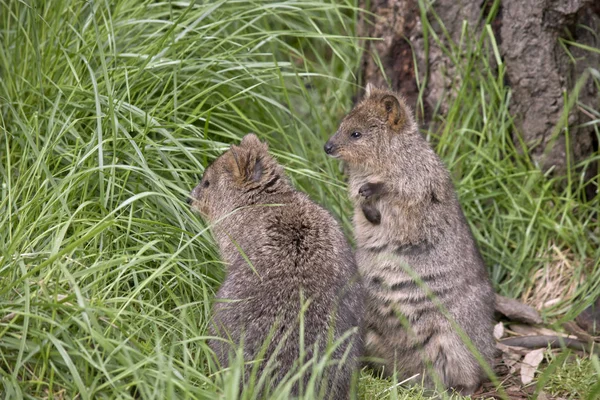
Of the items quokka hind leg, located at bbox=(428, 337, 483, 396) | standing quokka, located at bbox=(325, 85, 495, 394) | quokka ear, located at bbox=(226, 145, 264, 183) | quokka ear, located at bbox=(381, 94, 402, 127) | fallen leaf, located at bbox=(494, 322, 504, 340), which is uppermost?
quokka ear, located at bbox=(381, 94, 402, 127)

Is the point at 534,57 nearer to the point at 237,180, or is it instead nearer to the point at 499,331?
the point at 499,331

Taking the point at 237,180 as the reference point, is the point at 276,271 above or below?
below

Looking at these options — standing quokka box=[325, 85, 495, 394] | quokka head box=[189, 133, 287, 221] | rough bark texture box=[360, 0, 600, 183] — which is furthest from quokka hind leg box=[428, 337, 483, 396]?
rough bark texture box=[360, 0, 600, 183]

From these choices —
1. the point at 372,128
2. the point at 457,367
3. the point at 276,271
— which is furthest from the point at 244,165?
the point at 457,367

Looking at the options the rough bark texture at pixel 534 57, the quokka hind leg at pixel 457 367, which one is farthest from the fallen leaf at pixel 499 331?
the rough bark texture at pixel 534 57

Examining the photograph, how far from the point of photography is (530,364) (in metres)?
5.75

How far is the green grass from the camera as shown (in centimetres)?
412

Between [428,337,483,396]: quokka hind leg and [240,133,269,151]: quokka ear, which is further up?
[240,133,269,151]: quokka ear

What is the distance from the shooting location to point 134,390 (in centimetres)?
421

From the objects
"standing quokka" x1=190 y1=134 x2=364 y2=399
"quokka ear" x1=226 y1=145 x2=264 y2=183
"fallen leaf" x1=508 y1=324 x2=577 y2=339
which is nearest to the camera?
"standing quokka" x1=190 y1=134 x2=364 y2=399

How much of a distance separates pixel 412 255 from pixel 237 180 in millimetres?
1171

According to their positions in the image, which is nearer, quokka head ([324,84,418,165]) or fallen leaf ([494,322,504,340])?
quokka head ([324,84,418,165])

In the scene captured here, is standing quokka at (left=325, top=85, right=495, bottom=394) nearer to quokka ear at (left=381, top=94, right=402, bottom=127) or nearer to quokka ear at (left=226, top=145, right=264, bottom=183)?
quokka ear at (left=381, top=94, right=402, bottom=127)

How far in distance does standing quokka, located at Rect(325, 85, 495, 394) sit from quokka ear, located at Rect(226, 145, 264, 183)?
2.42 feet
